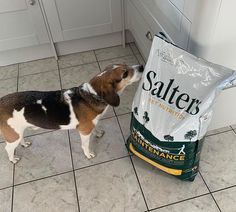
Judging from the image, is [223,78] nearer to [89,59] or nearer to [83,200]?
[83,200]

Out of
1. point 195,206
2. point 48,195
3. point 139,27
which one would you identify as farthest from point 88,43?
point 195,206

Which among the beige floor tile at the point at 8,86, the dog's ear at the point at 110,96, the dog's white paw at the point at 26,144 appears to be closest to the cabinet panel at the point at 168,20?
the dog's ear at the point at 110,96

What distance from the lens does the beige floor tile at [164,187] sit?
1.41m

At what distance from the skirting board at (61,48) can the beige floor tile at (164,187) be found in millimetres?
1406

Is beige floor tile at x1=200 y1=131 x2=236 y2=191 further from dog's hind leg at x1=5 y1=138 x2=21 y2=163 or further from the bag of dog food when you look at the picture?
dog's hind leg at x1=5 y1=138 x2=21 y2=163

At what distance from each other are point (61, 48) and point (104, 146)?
1.19 m

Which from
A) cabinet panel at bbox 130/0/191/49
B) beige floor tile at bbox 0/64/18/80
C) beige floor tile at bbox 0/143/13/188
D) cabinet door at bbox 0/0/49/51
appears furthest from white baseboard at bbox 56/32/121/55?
beige floor tile at bbox 0/143/13/188

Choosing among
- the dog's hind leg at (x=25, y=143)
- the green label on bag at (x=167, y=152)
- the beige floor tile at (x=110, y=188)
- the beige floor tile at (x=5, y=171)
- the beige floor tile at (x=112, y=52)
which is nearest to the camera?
the green label on bag at (x=167, y=152)

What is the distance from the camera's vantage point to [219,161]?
1.56 m

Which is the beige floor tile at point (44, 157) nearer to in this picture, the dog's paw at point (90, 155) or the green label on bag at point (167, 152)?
the dog's paw at point (90, 155)

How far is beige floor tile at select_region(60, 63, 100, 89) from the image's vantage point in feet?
7.16

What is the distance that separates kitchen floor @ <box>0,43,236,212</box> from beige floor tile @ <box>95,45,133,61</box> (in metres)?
0.71

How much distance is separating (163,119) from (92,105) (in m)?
0.37

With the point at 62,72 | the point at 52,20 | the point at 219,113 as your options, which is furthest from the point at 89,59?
the point at 219,113
